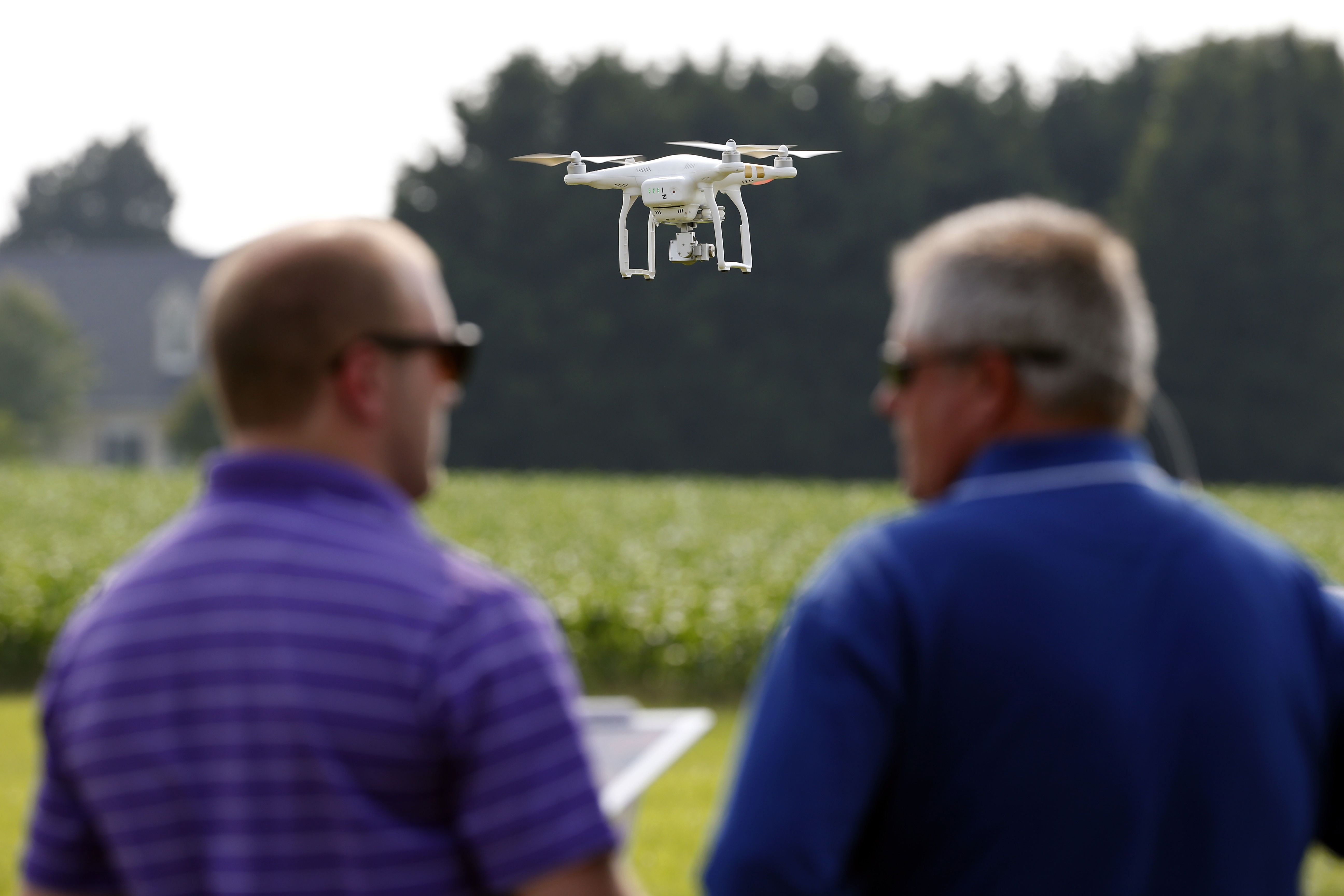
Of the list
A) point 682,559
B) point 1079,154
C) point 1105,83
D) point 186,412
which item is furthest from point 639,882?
point 186,412

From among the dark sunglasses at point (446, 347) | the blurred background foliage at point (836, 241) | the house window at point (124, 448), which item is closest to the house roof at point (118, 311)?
the house window at point (124, 448)

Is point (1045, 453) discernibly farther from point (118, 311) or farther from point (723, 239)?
point (118, 311)

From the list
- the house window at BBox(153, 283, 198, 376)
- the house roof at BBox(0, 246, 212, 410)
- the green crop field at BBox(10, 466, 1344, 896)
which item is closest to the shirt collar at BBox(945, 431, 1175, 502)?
the green crop field at BBox(10, 466, 1344, 896)

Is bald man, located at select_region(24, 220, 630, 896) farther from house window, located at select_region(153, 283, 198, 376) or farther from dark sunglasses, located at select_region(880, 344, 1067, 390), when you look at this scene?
house window, located at select_region(153, 283, 198, 376)

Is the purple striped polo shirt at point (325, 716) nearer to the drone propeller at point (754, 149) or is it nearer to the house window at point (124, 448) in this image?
the drone propeller at point (754, 149)

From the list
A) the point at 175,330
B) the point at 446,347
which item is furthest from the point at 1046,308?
the point at 175,330
